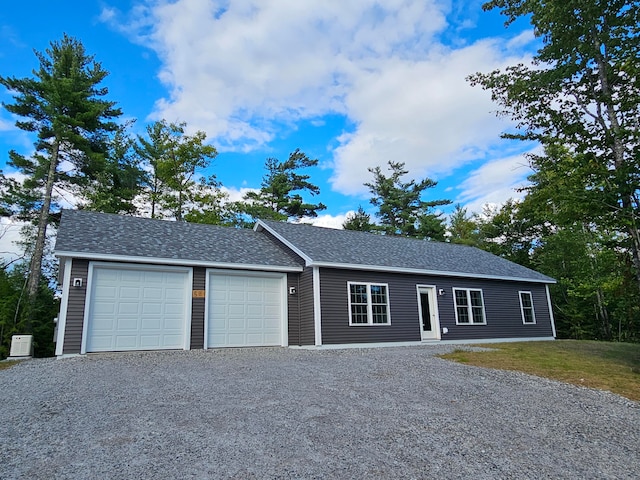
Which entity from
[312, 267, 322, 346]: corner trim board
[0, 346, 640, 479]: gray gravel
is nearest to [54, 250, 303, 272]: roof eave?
[312, 267, 322, 346]: corner trim board

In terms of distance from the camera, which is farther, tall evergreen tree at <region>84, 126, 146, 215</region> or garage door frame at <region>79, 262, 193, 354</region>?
tall evergreen tree at <region>84, 126, 146, 215</region>

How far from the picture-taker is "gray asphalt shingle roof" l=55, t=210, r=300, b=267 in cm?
980

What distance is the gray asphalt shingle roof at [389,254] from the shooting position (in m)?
12.4

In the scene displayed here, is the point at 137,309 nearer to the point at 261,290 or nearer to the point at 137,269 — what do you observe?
the point at 137,269

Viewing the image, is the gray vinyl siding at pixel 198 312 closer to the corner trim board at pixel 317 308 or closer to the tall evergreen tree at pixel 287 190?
the corner trim board at pixel 317 308

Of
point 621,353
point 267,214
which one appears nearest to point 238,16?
point 621,353

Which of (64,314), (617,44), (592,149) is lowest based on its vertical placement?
(64,314)

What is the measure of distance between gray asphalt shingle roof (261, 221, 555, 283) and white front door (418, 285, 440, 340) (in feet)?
2.66

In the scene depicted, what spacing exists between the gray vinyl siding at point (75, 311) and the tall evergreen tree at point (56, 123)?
9233 millimetres

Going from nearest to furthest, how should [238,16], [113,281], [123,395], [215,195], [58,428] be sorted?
[58,428], [123,395], [113,281], [238,16], [215,195]

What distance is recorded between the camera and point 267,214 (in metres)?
26.3

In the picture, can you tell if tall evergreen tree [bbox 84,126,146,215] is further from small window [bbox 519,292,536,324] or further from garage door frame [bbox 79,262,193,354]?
small window [bbox 519,292,536,324]

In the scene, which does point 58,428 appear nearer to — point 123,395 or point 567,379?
point 123,395

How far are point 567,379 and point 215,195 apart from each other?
2139 centimetres
